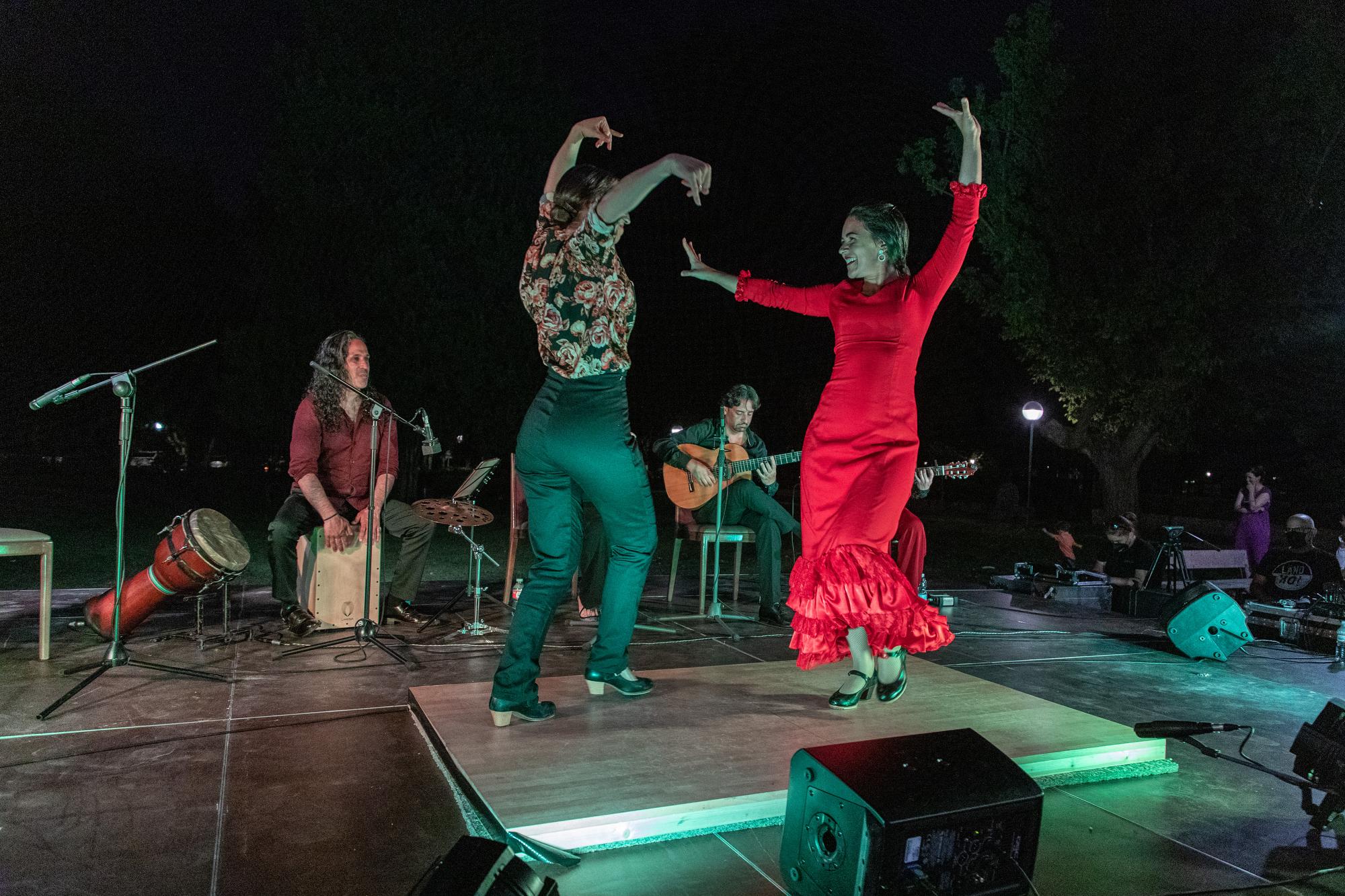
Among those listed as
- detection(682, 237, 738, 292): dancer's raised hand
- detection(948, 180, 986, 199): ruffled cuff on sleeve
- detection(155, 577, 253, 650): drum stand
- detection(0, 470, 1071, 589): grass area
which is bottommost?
detection(0, 470, 1071, 589): grass area

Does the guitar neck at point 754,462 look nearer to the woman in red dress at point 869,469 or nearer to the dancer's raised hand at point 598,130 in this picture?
the woman in red dress at point 869,469

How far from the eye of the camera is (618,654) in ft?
11.5

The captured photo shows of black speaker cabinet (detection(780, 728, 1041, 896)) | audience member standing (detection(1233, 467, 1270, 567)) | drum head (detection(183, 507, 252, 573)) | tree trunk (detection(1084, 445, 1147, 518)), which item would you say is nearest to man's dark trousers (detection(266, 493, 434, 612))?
drum head (detection(183, 507, 252, 573))

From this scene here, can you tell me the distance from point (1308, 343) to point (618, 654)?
1818 centimetres

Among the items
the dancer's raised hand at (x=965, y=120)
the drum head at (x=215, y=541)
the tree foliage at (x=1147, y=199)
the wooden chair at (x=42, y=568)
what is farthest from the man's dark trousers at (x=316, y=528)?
the tree foliage at (x=1147, y=199)

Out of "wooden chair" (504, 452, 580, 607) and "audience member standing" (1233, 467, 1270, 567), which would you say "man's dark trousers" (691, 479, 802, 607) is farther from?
"audience member standing" (1233, 467, 1270, 567)

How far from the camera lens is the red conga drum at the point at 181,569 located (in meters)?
4.55

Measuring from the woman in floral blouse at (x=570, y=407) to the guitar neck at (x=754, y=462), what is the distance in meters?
2.59

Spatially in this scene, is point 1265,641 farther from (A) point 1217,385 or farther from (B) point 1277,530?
(B) point 1277,530

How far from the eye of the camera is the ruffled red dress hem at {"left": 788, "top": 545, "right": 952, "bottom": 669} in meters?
3.45

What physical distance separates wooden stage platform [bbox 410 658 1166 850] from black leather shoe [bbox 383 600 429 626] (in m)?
2.28

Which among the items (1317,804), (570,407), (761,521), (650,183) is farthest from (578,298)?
(761,521)

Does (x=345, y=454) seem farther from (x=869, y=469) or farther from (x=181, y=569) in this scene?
(x=869, y=469)

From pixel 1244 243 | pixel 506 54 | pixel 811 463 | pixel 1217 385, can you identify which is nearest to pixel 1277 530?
pixel 1217 385
